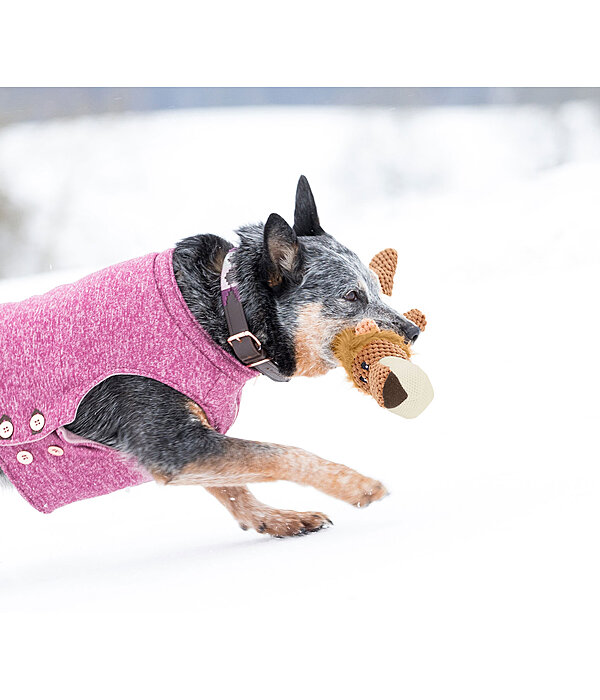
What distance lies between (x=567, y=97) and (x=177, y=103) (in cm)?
251

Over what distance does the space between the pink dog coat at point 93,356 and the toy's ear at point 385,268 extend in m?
0.54

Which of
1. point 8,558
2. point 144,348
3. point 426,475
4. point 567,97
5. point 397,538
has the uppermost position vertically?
point 567,97

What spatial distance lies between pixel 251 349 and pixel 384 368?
37 cm

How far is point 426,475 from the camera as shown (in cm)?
271

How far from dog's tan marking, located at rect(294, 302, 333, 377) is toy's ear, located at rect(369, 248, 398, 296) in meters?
0.34

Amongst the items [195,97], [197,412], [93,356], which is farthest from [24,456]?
[195,97]

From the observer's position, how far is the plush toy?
1952 millimetres

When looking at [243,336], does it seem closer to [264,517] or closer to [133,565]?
[264,517]

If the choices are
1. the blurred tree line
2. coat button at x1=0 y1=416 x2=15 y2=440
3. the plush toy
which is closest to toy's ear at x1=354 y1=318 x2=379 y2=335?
the plush toy

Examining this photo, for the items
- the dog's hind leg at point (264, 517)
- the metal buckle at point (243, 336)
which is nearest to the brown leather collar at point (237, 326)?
the metal buckle at point (243, 336)

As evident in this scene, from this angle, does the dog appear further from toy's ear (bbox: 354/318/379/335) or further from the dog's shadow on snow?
the dog's shadow on snow

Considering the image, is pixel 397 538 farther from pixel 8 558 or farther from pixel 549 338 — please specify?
pixel 549 338

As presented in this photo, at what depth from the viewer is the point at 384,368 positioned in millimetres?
1957

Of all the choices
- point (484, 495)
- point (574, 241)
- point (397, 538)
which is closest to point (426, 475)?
point (484, 495)
